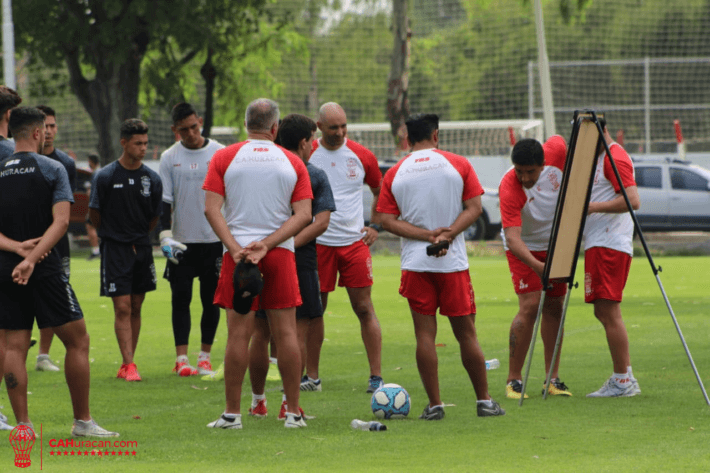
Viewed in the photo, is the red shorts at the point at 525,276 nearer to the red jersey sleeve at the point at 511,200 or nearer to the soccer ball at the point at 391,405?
the red jersey sleeve at the point at 511,200

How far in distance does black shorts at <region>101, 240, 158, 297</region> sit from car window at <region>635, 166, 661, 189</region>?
1917 centimetres

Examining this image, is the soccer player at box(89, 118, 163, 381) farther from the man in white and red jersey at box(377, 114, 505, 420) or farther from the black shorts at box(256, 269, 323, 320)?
the man in white and red jersey at box(377, 114, 505, 420)

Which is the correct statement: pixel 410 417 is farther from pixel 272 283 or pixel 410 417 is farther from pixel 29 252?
pixel 29 252

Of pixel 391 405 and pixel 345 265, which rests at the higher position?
pixel 345 265

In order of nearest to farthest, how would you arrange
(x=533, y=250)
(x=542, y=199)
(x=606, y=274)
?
(x=606, y=274)
(x=542, y=199)
(x=533, y=250)

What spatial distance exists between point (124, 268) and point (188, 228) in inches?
24.4

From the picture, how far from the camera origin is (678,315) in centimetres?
1192

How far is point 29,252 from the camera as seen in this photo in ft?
18.6

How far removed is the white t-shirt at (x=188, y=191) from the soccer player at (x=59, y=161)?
76cm

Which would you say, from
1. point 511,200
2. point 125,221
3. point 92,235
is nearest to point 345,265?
point 511,200

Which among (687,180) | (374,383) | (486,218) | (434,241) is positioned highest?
(434,241)

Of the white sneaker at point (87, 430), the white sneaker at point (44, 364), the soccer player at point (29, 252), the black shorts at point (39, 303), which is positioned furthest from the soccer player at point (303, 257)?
the white sneaker at point (44, 364)

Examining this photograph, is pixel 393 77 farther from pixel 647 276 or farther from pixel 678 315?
pixel 678 315

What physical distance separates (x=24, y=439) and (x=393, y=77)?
21281 mm
